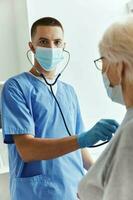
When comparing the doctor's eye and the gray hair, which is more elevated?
the gray hair

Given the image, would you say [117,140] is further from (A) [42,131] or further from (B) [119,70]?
(A) [42,131]

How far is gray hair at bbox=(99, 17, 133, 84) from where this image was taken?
3.16ft

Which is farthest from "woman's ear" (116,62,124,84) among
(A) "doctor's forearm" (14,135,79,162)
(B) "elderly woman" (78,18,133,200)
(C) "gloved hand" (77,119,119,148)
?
(A) "doctor's forearm" (14,135,79,162)

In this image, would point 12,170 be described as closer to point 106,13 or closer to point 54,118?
point 54,118

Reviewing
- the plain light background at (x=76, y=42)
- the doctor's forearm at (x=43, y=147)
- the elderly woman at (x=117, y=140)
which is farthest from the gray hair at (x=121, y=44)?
the plain light background at (x=76, y=42)

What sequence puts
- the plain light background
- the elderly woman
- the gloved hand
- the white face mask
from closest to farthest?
1. the elderly woman
2. the white face mask
3. the gloved hand
4. the plain light background

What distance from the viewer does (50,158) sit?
135 cm

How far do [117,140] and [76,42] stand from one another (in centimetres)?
139

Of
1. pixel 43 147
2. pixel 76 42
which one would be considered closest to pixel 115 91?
pixel 43 147

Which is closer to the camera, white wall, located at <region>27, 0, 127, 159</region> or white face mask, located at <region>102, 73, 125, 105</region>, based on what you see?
white face mask, located at <region>102, 73, 125, 105</region>

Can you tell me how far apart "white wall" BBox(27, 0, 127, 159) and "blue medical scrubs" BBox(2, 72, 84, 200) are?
76 centimetres

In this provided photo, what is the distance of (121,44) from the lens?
3.18ft

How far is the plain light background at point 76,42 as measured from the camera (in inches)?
87.7

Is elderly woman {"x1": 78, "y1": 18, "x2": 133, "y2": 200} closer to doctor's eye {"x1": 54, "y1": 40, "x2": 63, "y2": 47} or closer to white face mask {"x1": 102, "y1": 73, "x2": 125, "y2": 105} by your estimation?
white face mask {"x1": 102, "y1": 73, "x2": 125, "y2": 105}
